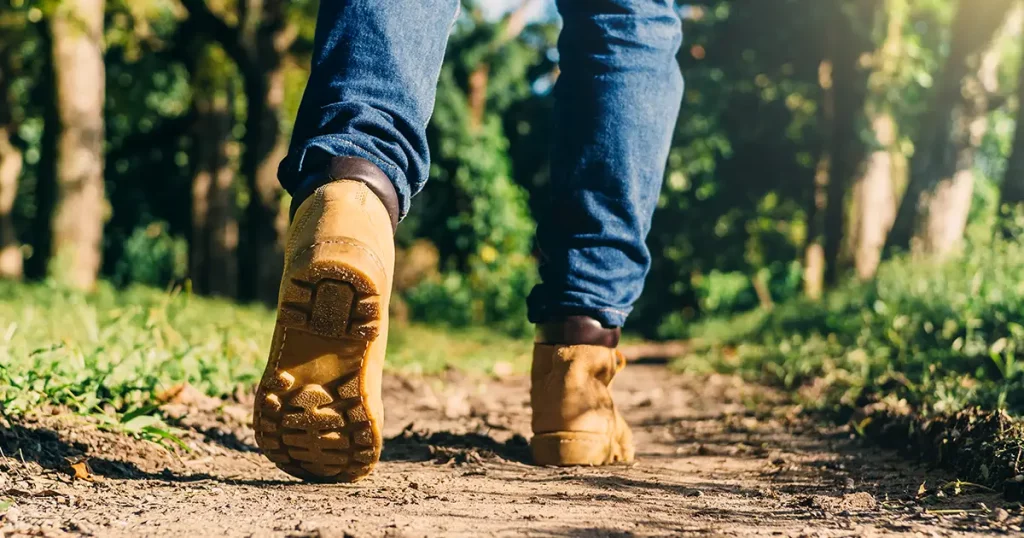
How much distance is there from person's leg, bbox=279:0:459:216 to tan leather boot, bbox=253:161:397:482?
7cm

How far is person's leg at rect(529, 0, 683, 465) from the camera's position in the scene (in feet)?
6.79

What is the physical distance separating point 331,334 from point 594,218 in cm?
73

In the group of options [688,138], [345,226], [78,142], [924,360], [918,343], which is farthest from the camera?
[688,138]

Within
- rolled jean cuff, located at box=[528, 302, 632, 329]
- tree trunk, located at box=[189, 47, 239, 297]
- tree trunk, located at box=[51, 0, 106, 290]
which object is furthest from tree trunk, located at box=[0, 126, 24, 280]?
rolled jean cuff, located at box=[528, 302, 632, 329]

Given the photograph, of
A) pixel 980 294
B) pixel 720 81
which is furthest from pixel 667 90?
pixel 720 81

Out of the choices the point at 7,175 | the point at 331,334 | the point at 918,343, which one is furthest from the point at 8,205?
the point at 331,334

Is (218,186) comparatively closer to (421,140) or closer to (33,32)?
(33,32)

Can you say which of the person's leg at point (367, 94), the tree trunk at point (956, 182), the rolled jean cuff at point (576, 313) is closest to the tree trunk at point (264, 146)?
the tree trunk at point (956, 182)

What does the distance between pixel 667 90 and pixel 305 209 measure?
38.5 inches

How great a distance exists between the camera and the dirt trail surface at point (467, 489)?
4.48 feet

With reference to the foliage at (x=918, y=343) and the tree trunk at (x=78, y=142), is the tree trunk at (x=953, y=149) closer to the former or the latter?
the foliage at (x=918, y=343)

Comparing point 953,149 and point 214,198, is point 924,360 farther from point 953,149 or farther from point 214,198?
point 214,198

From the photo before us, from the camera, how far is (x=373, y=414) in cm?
161

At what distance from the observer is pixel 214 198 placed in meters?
13.0
